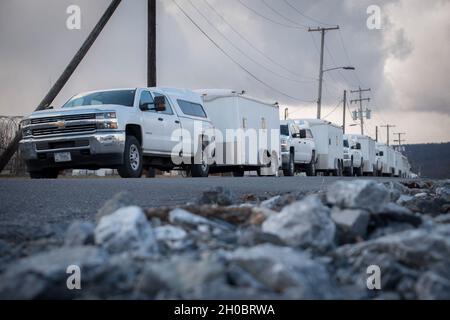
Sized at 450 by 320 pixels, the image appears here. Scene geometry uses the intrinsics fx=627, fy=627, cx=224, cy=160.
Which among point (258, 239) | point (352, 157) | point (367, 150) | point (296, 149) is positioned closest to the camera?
point (258, 239)

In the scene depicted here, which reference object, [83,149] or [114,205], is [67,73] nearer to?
[83,149]

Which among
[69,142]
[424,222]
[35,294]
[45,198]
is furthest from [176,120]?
[35,294]

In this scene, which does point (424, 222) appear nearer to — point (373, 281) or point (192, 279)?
point (373, 281)

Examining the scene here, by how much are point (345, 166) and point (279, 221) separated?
3759cm

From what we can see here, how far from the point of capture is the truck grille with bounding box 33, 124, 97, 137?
1329 cm

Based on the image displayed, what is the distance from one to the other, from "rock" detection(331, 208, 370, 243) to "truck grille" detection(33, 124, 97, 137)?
1013cm

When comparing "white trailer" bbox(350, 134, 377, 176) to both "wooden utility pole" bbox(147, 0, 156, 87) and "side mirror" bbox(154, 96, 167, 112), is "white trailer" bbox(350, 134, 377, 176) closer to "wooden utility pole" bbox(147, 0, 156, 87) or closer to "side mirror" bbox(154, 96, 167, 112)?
"wooden utility pole" bbox(147, 0, 156, 87)

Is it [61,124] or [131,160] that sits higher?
[61,124]

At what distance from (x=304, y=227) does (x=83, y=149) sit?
10350 millimetres

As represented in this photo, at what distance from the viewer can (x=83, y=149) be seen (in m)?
13.2

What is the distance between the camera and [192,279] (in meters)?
2.58

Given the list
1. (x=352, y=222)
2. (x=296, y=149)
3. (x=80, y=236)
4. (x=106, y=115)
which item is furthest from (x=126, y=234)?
(x=296, y=149)
